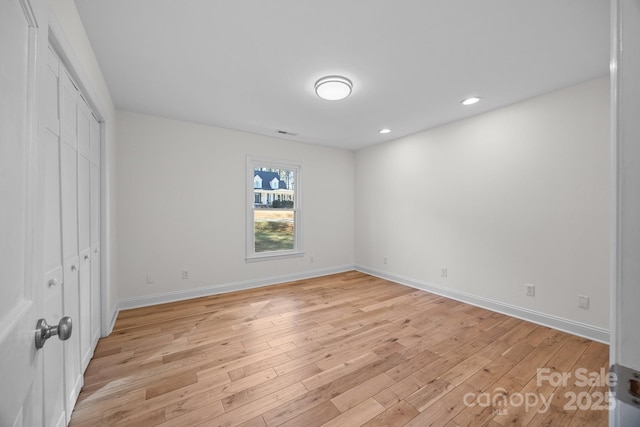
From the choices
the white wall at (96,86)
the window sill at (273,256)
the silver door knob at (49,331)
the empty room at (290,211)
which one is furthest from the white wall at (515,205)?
the white wall at (96,86)

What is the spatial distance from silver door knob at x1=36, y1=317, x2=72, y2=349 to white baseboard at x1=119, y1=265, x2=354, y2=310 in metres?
3.05

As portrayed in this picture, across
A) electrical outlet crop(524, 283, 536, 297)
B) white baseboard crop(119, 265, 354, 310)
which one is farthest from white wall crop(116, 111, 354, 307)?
electrical outlet crop(524, 283, 536, 297)

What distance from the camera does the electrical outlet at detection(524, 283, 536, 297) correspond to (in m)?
2.81

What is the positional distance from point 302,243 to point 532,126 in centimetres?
358

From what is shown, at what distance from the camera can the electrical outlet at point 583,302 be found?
8.11 ft

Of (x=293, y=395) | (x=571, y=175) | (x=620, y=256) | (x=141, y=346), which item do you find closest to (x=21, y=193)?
Result: (x=620, y=256)

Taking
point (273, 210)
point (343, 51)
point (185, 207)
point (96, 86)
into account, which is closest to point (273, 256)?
point (273, 210)

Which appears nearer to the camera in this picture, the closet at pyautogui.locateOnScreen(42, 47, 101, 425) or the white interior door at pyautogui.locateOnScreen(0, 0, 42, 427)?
the white interior door at pyautogui.locateOnScreen(0, 0, 42, 427)

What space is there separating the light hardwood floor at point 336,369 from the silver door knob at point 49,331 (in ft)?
3.97

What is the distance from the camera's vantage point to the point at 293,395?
1724mm

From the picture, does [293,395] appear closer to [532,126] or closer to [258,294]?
[258,294]

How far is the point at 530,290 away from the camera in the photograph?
283 cm

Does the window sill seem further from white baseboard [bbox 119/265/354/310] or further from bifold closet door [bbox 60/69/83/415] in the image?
bifold closet door [bbox 60/69/83/415]

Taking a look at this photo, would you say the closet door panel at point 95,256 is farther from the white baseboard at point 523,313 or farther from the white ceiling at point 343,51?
the white baseboard at point 523,313
